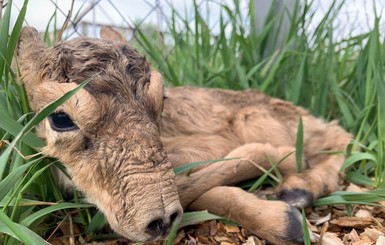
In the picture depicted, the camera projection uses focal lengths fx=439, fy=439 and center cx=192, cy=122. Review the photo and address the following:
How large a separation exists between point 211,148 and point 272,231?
90cm

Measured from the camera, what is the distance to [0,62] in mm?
1907

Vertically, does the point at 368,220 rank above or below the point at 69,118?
below

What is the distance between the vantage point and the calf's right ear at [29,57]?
2.00 m

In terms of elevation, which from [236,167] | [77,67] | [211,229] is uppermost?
[77,67]

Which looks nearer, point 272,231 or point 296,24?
point 272,231

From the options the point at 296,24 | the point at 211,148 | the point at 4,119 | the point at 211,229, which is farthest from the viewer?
the point at 296,24

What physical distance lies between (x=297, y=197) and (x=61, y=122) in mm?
1293

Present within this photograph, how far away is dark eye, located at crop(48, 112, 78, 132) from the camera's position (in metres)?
1.79

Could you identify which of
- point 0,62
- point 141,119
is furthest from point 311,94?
point 0,62

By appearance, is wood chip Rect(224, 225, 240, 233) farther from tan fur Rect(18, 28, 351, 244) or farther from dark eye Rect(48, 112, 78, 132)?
dark eye Rect(48, 112, 78, 132)

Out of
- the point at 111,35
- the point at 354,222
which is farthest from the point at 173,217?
the point at 111,35

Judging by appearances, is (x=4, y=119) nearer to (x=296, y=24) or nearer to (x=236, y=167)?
(x=236, y=167)

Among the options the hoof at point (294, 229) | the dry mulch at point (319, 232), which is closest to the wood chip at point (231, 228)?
the dry mulch at point (319, 232)

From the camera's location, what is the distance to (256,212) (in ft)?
6.88
